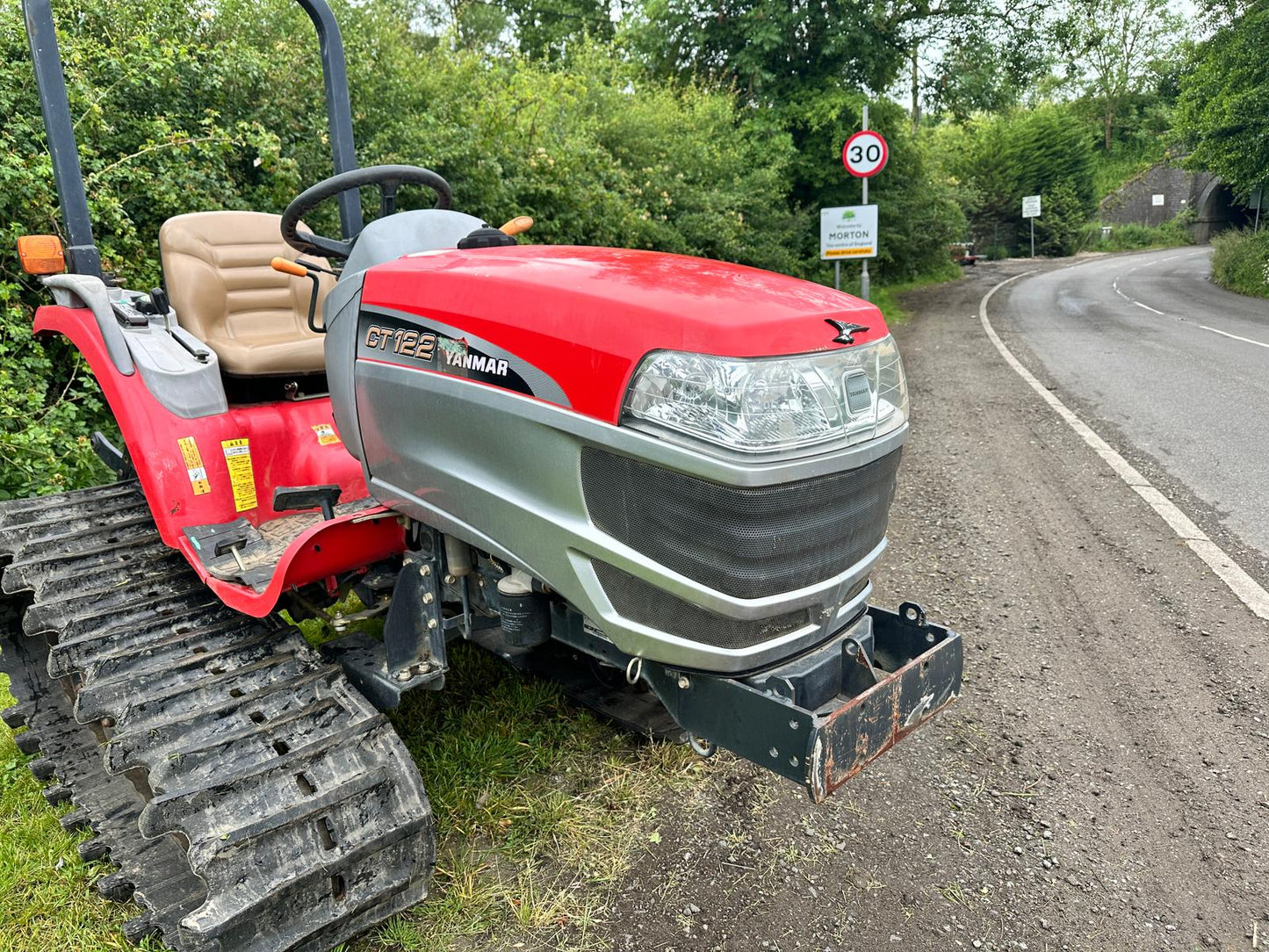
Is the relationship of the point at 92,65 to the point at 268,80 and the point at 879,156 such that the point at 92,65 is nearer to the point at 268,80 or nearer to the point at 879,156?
the point at 268,80

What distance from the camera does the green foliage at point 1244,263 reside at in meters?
18.3

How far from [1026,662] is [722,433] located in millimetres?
2410

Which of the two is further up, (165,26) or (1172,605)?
(165,26)

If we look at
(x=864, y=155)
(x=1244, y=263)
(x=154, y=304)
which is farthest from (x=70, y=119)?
(x=1244, y=263)

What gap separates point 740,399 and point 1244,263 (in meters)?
22.4

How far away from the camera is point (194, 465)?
287 centimetres

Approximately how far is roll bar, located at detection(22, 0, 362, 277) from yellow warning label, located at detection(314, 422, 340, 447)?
69 cm

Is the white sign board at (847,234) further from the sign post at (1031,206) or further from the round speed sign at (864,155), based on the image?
the sign post at (1031,206)

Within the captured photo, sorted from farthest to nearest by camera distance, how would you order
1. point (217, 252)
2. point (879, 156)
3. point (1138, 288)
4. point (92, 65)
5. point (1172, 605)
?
point (1138, 288), point (879, 156), point (92, 65), point (1172, 605), point (217, 252)

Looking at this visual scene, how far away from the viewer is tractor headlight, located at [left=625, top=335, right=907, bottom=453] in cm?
172

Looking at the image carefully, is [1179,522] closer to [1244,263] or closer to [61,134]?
[61,134]

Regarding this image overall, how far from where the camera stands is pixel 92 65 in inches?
222

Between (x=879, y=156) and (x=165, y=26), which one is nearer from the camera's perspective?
(x=165, y=26)

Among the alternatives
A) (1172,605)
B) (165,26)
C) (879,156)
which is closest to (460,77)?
(165,26)
